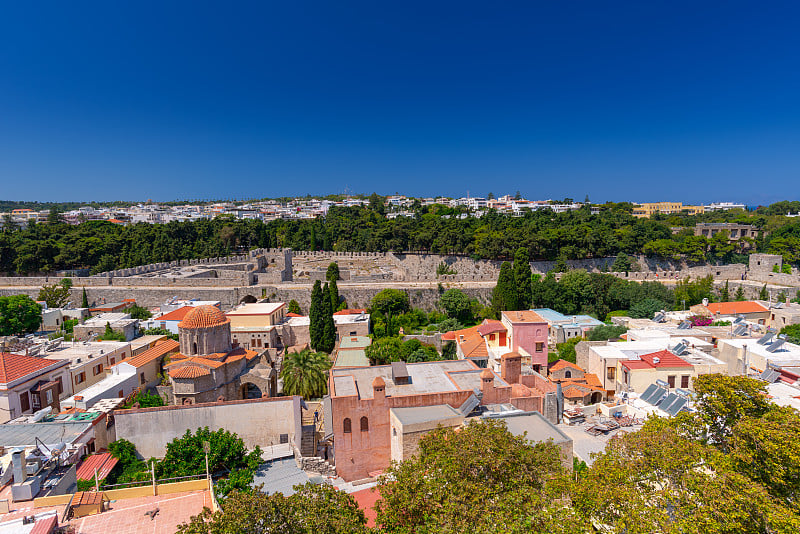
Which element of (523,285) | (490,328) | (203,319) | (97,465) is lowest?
(97,465)

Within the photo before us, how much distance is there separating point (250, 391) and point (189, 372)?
2.46 meters

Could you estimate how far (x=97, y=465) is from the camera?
391 inches

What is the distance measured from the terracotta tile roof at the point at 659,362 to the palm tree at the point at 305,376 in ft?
33.8

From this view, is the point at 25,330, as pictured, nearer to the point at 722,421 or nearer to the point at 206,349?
the point at 206,349

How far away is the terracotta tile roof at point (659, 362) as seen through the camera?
14445 millimetres

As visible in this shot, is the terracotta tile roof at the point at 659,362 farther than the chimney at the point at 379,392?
Yes

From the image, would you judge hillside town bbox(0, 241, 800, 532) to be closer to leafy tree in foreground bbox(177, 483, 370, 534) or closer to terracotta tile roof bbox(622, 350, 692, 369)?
terracotta tile roof bbox(622, 350, 692, 369)

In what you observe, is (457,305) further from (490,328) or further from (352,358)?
(352,358)

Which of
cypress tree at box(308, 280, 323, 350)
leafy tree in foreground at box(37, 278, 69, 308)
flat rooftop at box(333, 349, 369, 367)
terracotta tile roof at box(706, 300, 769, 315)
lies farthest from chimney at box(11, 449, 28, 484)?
terracotta tile roof at box(706, 300, 769, 315)

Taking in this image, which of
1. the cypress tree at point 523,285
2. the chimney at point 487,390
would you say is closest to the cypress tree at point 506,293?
the cypress tree at point 523,285

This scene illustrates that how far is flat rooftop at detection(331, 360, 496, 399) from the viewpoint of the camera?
11.9m

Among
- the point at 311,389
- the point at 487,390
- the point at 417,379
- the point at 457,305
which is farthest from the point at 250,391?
the point at 457,305

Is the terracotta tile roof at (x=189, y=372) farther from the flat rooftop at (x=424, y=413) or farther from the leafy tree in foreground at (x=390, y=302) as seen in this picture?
the leafy tree in foreground at (x=390, y=302)

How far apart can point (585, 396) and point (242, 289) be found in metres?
19.1
